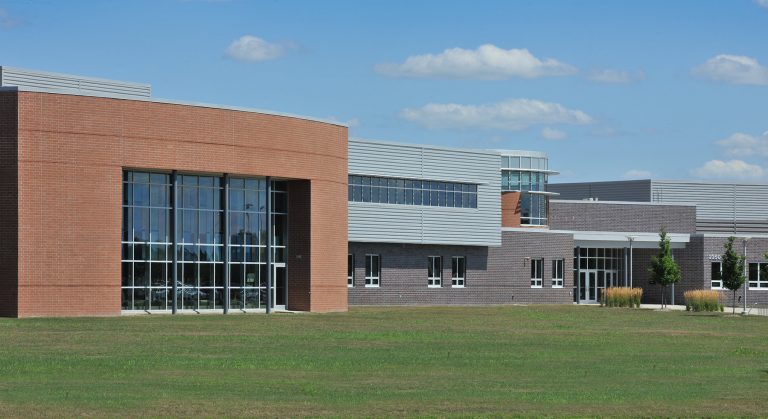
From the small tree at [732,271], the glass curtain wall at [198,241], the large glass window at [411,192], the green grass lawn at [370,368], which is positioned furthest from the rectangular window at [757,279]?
the glass curtain wall at [198,241]

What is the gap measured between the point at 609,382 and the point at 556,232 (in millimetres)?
50678

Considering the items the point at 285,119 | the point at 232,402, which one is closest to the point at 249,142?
the point at 285,119

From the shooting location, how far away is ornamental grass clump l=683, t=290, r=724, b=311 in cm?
6712

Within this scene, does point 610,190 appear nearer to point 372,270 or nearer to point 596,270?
point 596,270

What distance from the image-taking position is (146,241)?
50.4 meters

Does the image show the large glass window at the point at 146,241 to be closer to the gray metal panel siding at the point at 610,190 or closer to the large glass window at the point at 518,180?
the large glass window at the point at 518,180

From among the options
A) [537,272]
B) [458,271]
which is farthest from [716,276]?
[458,271]

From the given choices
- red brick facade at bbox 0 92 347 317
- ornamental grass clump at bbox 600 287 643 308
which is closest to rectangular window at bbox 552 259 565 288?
ornamental grass clump at bbox 600 287 643 308

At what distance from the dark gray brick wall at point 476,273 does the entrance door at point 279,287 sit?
9.73 m

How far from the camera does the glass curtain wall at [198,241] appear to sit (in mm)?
50188

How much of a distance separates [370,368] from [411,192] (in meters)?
Result: 41.6

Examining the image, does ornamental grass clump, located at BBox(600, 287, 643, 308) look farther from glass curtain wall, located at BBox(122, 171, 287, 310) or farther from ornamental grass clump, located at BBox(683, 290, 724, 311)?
glass curtain wall, located at BBox(122, 171, 287, 310)

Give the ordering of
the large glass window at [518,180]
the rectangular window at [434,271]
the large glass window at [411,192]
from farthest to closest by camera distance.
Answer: the large glass window at [518,180]
the rectangular window at [434,271]
the large glass window at [411,192]

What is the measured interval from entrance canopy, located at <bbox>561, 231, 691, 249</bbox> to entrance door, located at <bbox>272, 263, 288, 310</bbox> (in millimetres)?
25280
